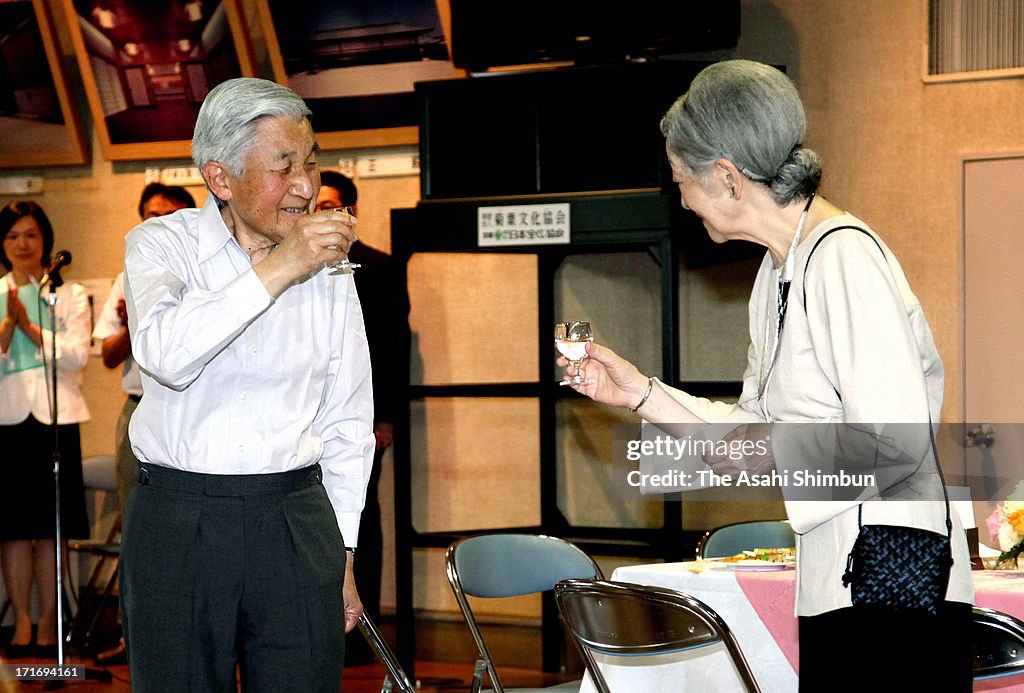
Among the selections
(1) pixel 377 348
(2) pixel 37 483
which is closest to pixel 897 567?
(1) pixel 377 348

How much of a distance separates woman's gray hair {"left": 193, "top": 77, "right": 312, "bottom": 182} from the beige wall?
3666mm

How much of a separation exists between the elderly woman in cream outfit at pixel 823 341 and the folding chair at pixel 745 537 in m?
1.85

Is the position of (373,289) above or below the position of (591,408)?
above

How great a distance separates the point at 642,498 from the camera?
5766 millimetres

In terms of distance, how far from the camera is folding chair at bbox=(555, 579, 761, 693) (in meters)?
2.64

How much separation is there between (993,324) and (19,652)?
4.70m

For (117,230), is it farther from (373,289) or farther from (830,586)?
(830,586)

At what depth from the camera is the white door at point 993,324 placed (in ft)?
16.9

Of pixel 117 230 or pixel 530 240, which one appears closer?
pixel 530 240

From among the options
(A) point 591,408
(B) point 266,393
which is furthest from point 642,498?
(B) point 266,393

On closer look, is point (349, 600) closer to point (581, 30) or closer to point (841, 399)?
point (841, 399)

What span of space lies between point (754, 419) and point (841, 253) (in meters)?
0.49

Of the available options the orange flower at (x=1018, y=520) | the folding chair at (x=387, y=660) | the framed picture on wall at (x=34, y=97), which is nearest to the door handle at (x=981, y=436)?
the orange flower at (x=1018, y=520)

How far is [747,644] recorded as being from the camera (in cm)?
296
